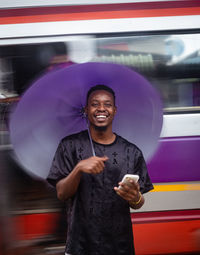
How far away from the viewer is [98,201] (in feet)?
5.88

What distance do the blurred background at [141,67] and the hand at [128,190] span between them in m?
1.25

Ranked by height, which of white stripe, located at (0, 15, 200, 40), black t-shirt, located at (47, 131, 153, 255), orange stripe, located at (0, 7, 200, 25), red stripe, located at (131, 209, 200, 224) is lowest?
red stripe, located at (131, 209, 200, 224)

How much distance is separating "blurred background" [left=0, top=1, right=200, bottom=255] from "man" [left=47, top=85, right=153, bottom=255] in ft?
3.69

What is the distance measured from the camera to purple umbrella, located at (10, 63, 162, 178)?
1987mm

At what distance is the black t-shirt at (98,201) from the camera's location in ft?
5.90

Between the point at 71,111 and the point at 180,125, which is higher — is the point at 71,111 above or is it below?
above

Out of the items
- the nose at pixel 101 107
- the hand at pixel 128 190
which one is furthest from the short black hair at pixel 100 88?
the hand at pixel 128 190

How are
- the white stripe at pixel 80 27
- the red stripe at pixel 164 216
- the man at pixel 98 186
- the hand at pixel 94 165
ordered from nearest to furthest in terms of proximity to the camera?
the hand at pixel 94 165
the man at pixel 98 186
the white stripe at pixel 80 27
the red stripe at pixel 164 216

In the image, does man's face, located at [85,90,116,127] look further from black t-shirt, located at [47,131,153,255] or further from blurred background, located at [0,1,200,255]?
blurred background, located at [0,1,200,255]

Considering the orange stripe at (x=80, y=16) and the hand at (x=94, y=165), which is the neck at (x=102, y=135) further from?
the orange stripe at (x=80, y=16)

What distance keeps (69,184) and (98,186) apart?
163 millimetres

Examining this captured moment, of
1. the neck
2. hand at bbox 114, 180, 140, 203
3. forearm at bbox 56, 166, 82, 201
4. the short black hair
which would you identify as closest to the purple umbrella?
the short black hair

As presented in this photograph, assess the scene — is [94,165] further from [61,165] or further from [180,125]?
[180,125]

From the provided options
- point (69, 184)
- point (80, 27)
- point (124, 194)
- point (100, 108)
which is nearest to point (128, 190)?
point (124, 194)
